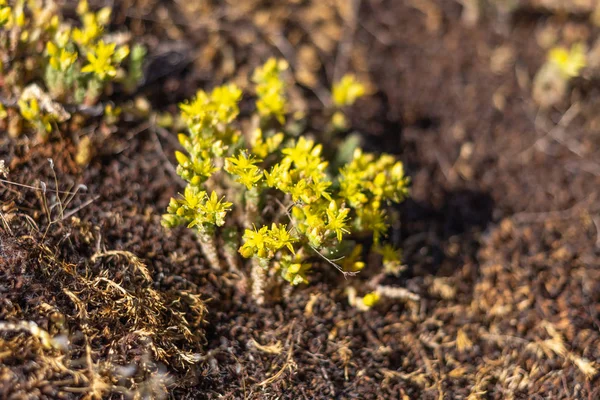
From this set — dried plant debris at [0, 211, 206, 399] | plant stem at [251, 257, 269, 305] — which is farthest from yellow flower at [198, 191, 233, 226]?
dried plant debris at [0, 211, 206, 399]

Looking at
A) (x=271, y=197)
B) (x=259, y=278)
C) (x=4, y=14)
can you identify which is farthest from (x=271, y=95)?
(x=4, y=14)

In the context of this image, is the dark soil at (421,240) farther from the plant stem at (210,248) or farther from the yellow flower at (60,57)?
the yellow flower at (60,57)

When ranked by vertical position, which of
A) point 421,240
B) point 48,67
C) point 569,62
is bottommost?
point 421,240

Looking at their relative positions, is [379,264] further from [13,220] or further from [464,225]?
[13,220]

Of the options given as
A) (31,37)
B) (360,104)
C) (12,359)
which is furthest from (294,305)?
(31,37)

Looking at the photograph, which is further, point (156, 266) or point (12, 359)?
point (156, 266)

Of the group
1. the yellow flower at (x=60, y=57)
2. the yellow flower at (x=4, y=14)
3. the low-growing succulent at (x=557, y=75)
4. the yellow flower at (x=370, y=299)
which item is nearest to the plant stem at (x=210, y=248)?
the yellow flower at (x=370, y=299)

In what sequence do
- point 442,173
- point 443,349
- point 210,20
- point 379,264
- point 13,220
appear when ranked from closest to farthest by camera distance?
point 13,220
point 443,349
point 379,264
point 442,173
point 210,20

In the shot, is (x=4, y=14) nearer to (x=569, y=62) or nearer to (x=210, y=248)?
(x=210, y=248)
